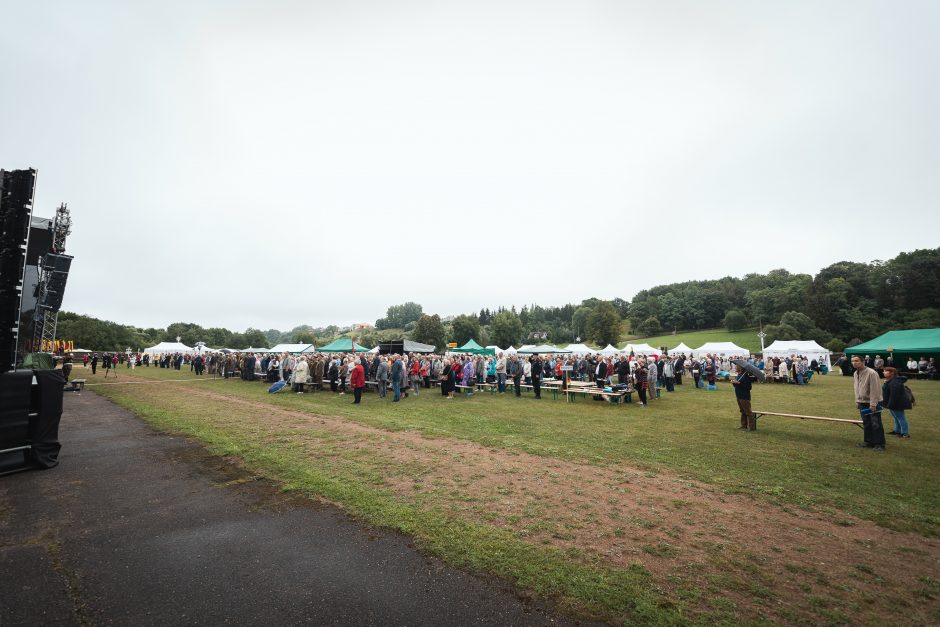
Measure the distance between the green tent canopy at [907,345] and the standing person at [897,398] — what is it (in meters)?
26.2

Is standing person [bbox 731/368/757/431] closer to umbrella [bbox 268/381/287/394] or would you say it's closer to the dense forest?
umbrella [bbox 268/381/287/394]

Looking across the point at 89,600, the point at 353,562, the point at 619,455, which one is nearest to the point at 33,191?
the point at 89,600

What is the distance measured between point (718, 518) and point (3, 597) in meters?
7.00

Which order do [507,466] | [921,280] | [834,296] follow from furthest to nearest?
[834,296], [921,280], [507,466]

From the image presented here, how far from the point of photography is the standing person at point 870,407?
25.2ft

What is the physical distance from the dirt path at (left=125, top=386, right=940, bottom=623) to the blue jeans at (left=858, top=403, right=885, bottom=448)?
4769 millimetres

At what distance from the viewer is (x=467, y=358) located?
18.2 metres

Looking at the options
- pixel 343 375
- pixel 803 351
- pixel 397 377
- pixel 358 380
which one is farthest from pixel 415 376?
pixel 803 351

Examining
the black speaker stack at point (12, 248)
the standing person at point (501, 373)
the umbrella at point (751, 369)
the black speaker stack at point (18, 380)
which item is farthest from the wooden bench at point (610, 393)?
the black speaker stack at point (12, 248)

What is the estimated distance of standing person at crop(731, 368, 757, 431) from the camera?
951cm

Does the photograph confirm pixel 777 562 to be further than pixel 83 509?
No

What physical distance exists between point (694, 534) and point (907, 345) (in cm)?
3774

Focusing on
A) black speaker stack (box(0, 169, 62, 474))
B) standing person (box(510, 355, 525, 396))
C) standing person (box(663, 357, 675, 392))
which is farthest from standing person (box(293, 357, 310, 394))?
standing person (box(663, 357, 675, 392))

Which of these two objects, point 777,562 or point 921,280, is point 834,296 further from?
point 777,562
